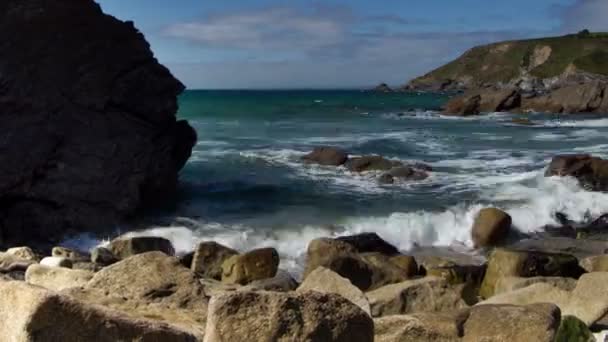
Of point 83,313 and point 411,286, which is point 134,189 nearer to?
point 411,286

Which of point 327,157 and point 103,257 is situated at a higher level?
point 103,257

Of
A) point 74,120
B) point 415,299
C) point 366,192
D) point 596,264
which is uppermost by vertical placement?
point 74,120

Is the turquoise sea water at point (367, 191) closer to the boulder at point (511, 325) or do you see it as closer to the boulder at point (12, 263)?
the boulder at point (12, 263)

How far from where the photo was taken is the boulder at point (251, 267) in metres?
13.9

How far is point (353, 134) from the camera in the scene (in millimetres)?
47312

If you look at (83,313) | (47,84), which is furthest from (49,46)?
(83,313)

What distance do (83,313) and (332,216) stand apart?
18.1 meters

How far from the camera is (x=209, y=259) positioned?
49.4 ft

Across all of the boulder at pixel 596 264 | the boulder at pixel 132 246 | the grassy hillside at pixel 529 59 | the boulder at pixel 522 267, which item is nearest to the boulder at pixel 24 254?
the boulder at pixel 132 246

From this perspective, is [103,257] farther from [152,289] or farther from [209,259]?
[152,289]

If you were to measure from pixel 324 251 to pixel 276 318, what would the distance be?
10.6 metres

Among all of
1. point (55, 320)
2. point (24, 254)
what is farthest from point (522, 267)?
point (55, 320)

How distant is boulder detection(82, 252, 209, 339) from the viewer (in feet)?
19.0

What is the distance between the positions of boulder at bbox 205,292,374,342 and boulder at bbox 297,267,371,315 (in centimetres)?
195
